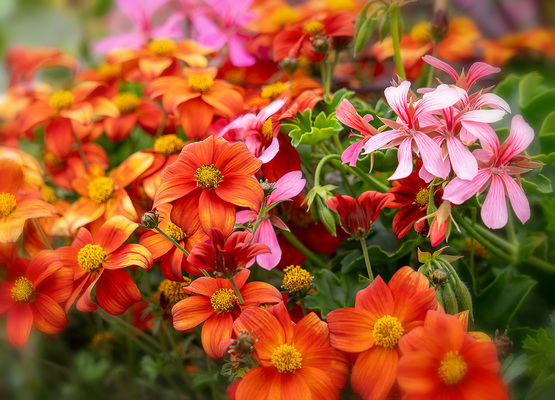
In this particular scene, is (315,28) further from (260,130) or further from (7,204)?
(7,204)

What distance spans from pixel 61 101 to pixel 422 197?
1.16 ft

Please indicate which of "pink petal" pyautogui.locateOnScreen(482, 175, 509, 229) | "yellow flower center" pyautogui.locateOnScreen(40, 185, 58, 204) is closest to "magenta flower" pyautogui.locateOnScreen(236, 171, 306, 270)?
"pink petal" pyautogui.locateOnScreen(482, 175, 509, 229)

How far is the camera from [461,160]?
11.5 inches

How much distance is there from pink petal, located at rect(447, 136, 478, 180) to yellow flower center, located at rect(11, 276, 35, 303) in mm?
290

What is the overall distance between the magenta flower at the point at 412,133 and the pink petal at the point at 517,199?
4cm

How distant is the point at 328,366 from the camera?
292 mm

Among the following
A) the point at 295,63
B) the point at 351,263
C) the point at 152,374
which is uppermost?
the point at 295,63

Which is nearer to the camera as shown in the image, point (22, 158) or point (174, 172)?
point (174, 172)

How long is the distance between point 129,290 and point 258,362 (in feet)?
0.36

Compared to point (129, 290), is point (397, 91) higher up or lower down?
higher up

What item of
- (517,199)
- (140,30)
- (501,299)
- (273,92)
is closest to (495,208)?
(517,199)

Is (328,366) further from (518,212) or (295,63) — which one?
(295,63)

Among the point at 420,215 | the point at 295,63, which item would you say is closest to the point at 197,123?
the point at 295,63

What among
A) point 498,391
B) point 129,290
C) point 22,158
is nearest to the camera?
point 498,391
